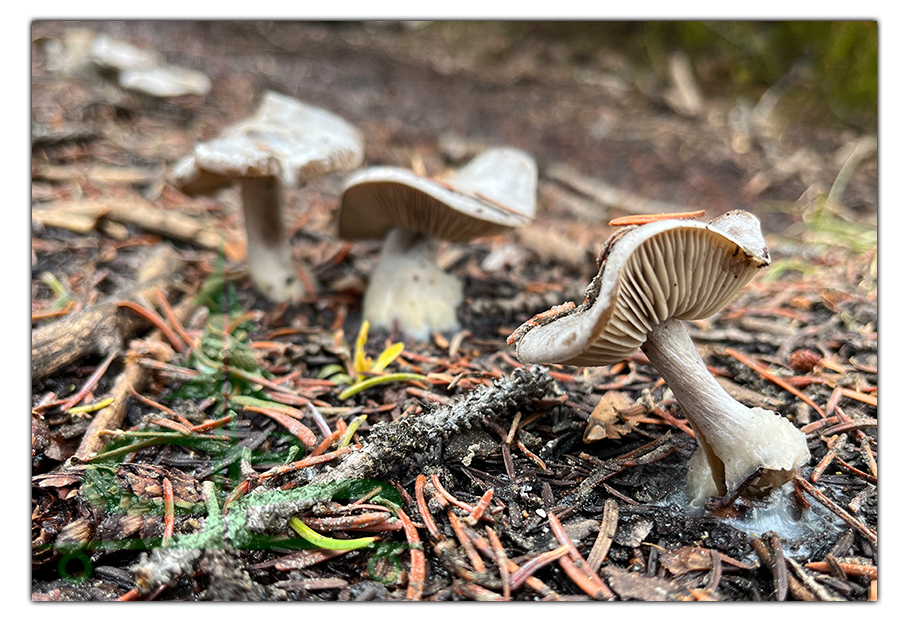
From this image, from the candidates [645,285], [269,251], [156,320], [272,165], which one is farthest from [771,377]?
[156,320]

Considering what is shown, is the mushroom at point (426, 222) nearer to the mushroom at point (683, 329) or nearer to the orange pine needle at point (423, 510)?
the mushroom at point (683, 329)

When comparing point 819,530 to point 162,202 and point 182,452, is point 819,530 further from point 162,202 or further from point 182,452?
point 162,202

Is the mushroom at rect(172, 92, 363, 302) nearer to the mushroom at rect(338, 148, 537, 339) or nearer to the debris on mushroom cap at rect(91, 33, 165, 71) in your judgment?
the mushroom at rect(338, 148, 537, 339)

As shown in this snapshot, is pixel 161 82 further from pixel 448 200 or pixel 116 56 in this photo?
pixel 448 200

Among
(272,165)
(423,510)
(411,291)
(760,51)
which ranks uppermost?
(760,51)

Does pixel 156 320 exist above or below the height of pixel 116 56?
below

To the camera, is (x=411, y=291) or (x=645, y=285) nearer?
(x=645, y=285)

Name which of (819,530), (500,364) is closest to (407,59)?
(500,364)

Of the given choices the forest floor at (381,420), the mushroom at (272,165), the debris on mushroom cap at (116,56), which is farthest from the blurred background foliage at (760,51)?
the mushroom at (272,165)
